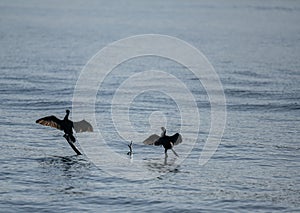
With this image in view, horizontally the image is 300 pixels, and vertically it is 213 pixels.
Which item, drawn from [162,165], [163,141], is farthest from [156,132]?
[162,165]

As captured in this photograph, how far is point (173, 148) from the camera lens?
3788 centimetres

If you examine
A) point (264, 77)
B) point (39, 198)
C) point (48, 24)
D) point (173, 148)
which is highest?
point (48, 24)

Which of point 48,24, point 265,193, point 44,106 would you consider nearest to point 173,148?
point 265,193

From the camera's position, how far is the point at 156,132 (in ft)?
139

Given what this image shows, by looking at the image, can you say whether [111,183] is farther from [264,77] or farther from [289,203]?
[264,77]

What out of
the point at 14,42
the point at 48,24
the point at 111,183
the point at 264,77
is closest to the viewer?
the point at 111,183

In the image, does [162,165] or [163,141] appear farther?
[163,141]

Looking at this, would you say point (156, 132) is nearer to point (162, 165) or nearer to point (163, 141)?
point (163, 141)

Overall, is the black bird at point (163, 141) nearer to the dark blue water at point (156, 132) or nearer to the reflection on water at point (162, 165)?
the reflection on water at point (162, 165)

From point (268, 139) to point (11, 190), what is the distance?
640 inches

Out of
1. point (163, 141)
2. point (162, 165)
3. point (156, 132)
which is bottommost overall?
point (162, 165)

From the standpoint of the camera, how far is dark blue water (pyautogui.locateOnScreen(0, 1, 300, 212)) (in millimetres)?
29167

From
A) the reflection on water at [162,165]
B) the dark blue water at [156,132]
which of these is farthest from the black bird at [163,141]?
the dark blue water at [156,132]

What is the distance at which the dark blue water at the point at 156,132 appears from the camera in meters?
29.2
